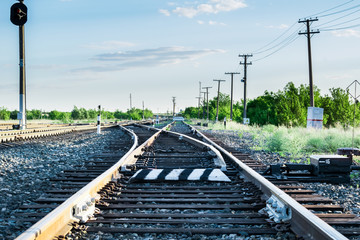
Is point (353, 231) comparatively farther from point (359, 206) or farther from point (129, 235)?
point (129, 235)

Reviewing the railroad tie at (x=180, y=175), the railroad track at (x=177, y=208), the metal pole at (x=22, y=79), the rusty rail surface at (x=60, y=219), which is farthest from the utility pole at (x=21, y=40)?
the rusty rail surface at (x=60, y=219)

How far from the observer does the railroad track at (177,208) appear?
3.10 m

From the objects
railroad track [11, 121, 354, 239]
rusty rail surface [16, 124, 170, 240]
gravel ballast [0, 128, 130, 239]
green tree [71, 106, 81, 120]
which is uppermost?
green tree [71, 106, 81, 120]

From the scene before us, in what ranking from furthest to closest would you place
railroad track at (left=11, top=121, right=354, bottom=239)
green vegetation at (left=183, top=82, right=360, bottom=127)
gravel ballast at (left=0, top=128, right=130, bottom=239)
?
green vegetation at (left=183, top=82, right=360, bottom=127) → gravel ballast at (left=0, top=128, right=130, bottom=239) → railroad track at (left=11, top=121, right=354, bottom=239)

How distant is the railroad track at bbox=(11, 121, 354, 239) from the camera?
310cm

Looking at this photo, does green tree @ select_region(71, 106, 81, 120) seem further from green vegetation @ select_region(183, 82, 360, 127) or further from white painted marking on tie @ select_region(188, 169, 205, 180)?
white painted marking on tie @ select_region(188, 169, 205, 180)

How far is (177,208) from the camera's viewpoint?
3.93m

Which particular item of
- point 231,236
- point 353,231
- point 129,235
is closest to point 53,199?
point 129,235

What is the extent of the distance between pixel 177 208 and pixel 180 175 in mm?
1724

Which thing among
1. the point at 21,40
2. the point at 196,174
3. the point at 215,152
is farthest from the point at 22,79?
the point at 196,174

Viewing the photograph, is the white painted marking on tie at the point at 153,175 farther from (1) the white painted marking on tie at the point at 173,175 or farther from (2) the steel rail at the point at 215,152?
(2) the steel rail at the point at 215,152

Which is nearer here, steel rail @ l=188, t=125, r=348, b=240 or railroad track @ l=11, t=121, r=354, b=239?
steel rail @ l=188, t=125, r=348, b=240

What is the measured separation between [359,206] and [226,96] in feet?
352

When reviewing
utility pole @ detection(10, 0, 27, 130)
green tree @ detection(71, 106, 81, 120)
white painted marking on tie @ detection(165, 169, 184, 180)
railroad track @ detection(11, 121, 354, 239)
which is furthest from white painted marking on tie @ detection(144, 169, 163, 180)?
green tree @ detection(71, 106, 81, 120)
